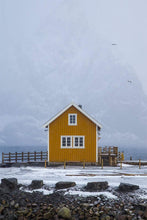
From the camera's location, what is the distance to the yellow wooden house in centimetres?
3475

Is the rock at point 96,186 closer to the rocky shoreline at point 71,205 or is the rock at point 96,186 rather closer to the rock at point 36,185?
the rocky shoreline at point 71,205

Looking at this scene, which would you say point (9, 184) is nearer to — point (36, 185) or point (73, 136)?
point (36, 185)

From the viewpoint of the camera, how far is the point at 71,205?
1616 centimetres

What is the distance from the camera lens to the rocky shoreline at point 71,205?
15349 mm

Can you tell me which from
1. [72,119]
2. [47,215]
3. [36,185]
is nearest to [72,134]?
[72,119]

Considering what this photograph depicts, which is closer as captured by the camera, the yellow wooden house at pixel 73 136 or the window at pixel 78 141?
the yellow wooden house at pixel 73 136

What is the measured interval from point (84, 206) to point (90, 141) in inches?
747

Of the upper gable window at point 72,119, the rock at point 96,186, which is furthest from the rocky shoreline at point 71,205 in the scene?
the upper gable window at point 72,119

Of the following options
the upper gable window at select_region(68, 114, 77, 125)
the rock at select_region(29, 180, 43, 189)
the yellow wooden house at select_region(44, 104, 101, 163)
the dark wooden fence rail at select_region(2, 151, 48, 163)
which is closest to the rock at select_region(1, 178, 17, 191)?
the rock at select_region(29, 180, 43, 189)

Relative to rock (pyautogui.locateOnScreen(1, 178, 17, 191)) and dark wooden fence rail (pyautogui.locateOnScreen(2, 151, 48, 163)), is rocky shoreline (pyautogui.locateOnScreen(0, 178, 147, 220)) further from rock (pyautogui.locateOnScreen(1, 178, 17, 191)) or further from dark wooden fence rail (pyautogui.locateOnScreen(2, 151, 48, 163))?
dark wooden fence rail (pyautogui.locateOnScreen(2, 151, 48, 163))

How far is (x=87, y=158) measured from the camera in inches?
1367

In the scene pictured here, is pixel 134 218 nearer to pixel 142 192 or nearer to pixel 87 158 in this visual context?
pixel 142 192

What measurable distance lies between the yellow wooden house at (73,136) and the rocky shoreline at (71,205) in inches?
640

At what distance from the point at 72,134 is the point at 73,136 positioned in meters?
0.27
